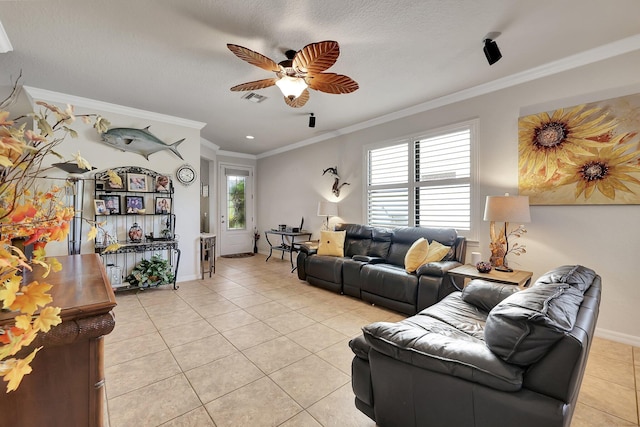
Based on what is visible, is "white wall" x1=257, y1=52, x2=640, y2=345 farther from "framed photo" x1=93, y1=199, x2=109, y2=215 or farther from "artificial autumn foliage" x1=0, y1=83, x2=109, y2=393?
"framed photo" x1=93, y1=199, x2=109, y2=215

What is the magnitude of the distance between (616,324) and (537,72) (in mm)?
2580

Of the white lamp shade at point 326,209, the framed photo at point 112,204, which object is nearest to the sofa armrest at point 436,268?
the white lamp shade at point 326,209

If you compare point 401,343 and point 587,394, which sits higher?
point 401,343

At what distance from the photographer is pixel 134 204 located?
13.6 feet

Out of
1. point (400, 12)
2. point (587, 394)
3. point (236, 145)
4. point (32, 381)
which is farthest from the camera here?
point (236, 145)

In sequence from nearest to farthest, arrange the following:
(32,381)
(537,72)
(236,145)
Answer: (32,381), (537,72), (236,145)

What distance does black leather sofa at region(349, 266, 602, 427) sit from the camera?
1.04 meters

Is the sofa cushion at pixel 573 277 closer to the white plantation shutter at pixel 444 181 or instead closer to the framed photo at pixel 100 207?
the white plantation shutter at pixel 444 181

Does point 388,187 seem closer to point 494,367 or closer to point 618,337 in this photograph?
point 618,337

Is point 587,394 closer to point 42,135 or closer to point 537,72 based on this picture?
point 537,72

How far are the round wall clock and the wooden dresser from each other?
3885 millimetres

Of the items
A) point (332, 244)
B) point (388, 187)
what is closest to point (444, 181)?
point (388, 187)

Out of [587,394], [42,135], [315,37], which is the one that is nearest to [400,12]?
[315,37]

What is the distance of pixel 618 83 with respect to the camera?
2576 millimetres
